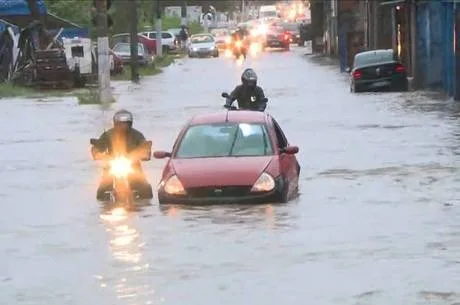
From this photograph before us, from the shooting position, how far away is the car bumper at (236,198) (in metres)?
18.4

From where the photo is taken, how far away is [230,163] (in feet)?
61.8

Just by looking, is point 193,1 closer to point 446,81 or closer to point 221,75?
point 221,75

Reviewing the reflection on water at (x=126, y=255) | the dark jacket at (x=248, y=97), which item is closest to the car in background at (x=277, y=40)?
the dark jacket at (x=248, y=97)

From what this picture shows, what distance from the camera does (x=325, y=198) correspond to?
794 inches

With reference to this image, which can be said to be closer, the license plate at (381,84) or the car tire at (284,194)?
the car tire at (284,194)

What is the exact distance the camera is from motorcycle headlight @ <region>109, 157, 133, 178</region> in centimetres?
1917

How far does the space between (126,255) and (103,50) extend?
97.8 feet

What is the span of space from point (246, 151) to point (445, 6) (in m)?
26.3

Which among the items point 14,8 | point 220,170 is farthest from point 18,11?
point 220,170

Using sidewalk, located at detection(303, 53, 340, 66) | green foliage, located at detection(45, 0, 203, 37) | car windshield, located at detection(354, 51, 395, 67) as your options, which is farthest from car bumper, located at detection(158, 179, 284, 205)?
sidewalk, located at detection(303, 53, 340, 66)

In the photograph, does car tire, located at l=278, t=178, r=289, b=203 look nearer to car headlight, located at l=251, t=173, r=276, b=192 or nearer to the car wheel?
car headlight, located at l=251, t=173, r=276, b=192

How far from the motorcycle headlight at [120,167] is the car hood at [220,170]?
2.15 ft

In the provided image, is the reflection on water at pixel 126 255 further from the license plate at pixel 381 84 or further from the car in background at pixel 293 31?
the car in background at pixel 293 31

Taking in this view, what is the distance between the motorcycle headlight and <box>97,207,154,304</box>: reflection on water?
0.52m
